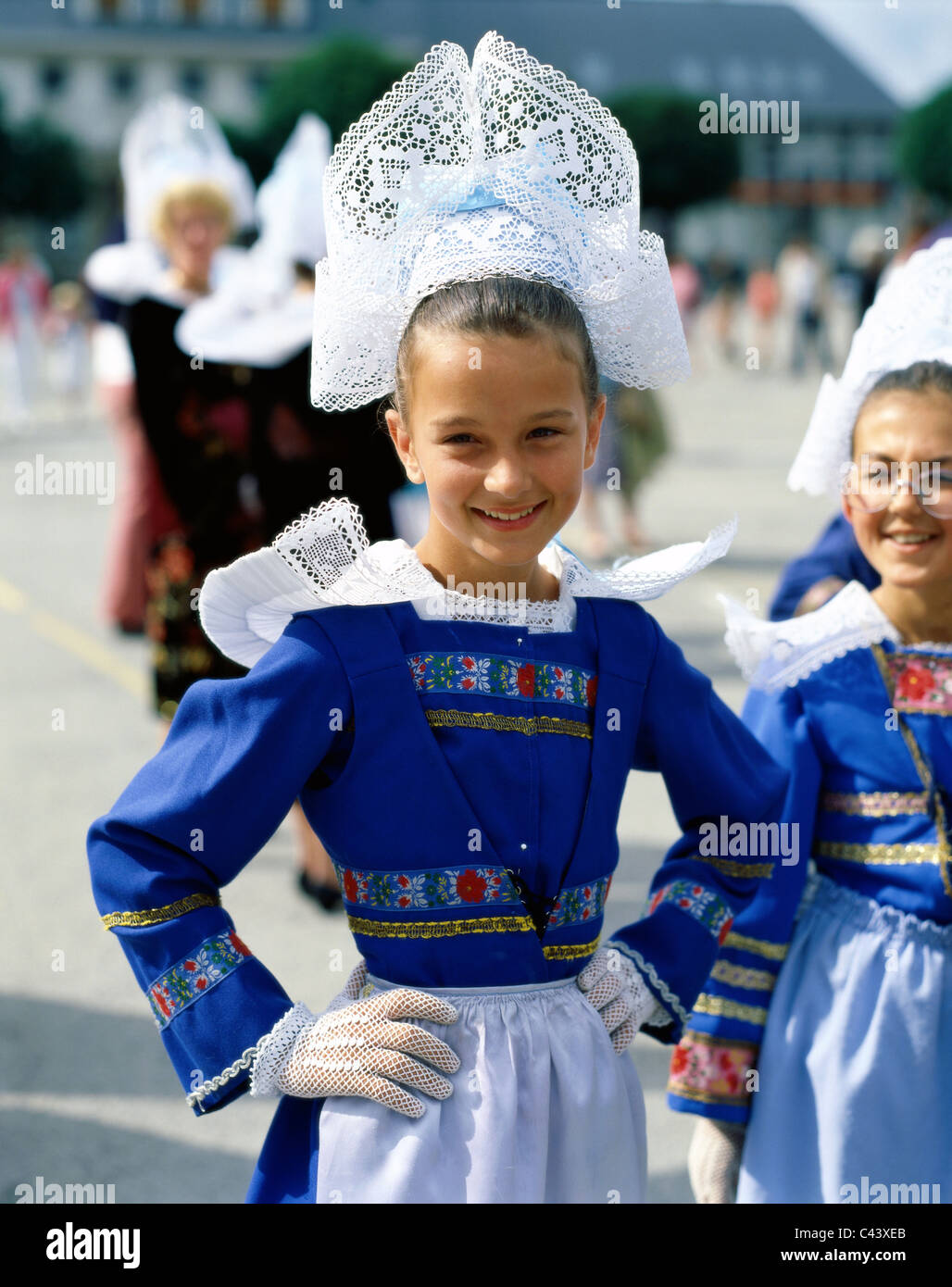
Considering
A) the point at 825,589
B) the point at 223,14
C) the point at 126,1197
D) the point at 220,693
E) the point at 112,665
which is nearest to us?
the point at 220,693

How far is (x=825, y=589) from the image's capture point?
9.42 feet

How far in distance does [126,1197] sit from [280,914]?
1404mm

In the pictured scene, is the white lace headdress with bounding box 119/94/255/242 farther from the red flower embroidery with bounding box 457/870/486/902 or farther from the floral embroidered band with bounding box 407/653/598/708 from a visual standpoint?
the red flower embroidery with bounding box 457/870/486/902

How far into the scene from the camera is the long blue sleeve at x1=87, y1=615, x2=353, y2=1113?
183cm

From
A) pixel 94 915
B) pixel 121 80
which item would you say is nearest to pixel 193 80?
pixel 121 80

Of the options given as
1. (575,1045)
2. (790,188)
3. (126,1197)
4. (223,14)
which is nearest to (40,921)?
(126,1197)

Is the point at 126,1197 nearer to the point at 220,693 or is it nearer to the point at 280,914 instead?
the point at 280,914

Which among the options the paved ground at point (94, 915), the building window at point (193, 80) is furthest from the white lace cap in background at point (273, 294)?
the building window at point (193, 80)

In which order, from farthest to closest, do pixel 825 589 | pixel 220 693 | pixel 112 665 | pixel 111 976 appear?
pixel 112 665 < pixel 111 976 < pixel 825 589 < pixel 220 693

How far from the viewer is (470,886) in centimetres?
191

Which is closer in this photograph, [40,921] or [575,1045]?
[575,1045]

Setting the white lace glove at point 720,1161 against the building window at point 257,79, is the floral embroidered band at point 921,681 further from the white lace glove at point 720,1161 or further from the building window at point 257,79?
the building window at point 257,79

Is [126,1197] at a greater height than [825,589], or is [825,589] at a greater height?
[825,589]

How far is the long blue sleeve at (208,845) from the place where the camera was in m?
1.83
